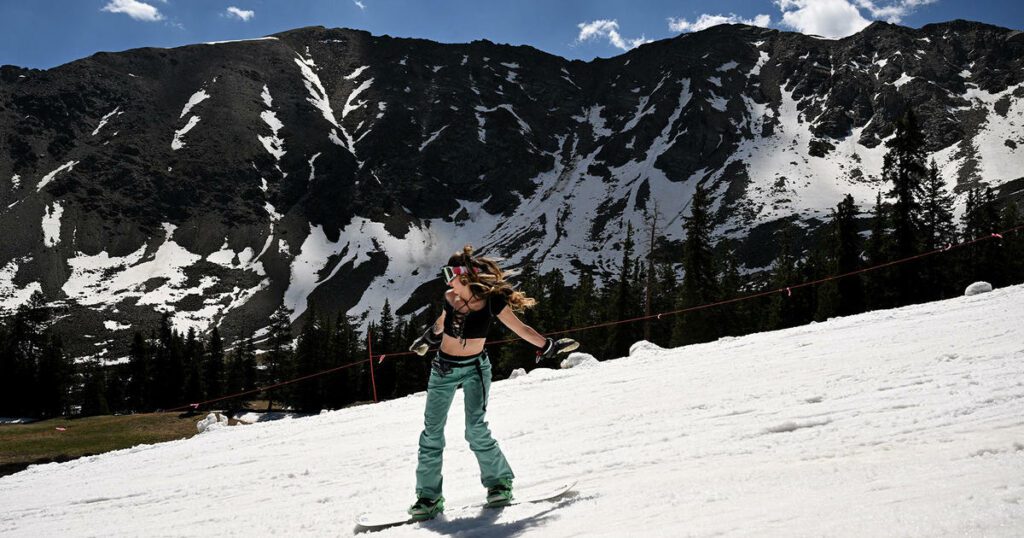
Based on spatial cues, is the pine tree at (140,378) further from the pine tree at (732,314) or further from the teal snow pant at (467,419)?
the teal snow pant at (467,419)

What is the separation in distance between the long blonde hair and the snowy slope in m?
1.85

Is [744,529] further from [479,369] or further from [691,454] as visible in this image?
[691,454]

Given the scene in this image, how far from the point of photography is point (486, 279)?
18.7 feet

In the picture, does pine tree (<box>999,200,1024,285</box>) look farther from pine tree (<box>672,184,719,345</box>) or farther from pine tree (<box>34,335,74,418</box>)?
pine tree (<box>34,335,74,418</box>)

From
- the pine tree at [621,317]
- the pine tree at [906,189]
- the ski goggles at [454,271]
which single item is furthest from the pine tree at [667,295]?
the ski goggles at [454,271]

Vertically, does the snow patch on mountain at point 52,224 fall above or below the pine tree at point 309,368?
above

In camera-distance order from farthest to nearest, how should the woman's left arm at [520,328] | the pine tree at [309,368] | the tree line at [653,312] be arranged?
the pine tree at [309,368], the tree line at [653,312], the woman's left arm at [520,328]

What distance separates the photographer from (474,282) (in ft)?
18.6

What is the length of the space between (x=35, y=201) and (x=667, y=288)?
165m

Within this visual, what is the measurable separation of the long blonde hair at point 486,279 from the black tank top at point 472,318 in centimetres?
8

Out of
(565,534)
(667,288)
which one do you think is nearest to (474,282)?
(565,534)

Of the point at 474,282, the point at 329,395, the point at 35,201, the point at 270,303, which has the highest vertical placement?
the point at 35,201

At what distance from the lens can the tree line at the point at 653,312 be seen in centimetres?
4262

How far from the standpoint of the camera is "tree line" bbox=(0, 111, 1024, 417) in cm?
4262
